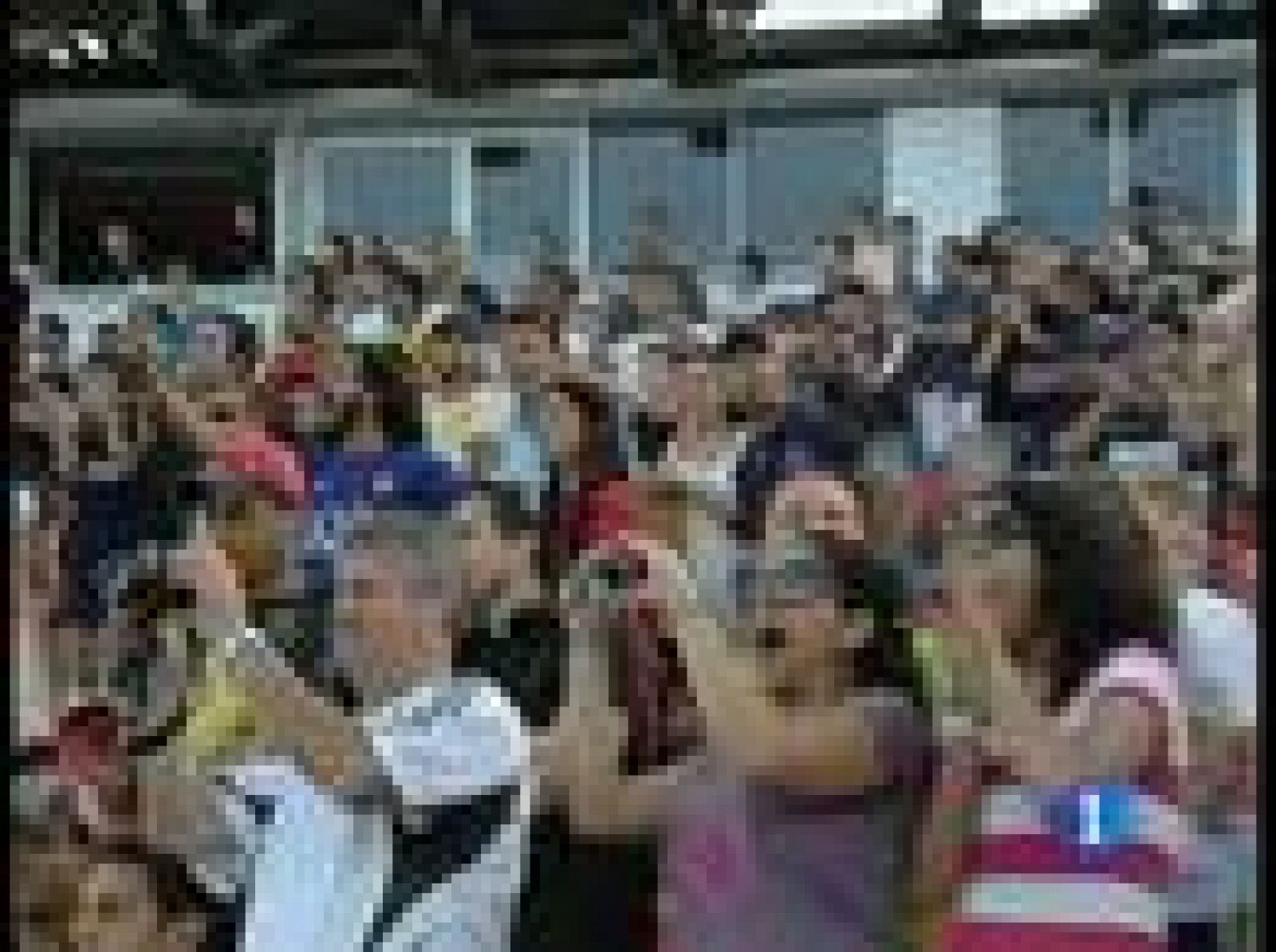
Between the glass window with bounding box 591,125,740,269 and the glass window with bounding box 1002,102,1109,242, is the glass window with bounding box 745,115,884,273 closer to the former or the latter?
the glass window with bounding box 591,125,740,269

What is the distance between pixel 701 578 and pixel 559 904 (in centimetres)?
49

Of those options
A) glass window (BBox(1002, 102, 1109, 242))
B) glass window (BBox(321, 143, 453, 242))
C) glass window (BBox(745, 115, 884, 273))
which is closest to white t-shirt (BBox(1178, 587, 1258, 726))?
glass window (BBox(1002, 102, 1109, 242))

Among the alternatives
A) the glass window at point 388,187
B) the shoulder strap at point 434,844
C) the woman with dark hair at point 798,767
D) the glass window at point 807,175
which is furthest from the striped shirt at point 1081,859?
the glass window at point 388,187

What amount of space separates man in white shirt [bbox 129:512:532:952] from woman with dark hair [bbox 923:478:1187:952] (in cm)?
72

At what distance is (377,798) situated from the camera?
3838 mm

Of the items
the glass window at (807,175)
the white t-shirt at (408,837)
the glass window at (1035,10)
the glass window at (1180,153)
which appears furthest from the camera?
the glass window at (807,175)

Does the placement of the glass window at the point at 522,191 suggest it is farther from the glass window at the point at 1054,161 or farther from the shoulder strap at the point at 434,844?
the shoulder strap at the point at 434,844

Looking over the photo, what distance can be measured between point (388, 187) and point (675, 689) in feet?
31.4

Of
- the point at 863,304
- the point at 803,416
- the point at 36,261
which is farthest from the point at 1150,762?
the point at 36,261

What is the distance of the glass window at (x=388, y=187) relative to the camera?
41.5ft

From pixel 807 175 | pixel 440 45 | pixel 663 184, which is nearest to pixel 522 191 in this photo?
pixel 663 184

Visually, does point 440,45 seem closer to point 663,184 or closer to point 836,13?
point 663,184

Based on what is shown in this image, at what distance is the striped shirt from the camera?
3074 millimetres

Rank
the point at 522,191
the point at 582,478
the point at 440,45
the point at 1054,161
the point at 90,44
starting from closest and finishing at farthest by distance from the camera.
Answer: the point at 582,478
the point at 1054,161
the point at 90,44
the point at 440,45
the point at 522,191
